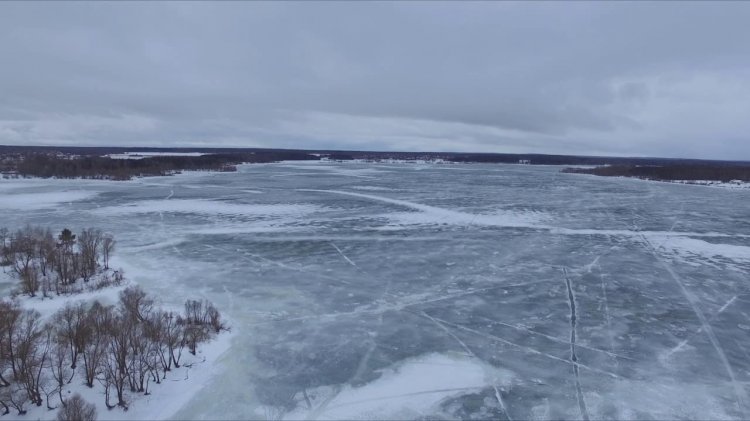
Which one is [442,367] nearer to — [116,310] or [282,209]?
[116,310]

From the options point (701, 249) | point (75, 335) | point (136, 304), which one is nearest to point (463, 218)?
point (701, 249)

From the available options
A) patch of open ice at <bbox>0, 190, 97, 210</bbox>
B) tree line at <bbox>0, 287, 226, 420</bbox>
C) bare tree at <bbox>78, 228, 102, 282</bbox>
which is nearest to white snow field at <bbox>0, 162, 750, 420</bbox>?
tree line at <bbox>0, 287, 226, 420</bbox>

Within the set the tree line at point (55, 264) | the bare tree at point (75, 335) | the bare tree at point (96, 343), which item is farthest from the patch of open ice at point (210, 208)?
the bare tree at point (75, 335)

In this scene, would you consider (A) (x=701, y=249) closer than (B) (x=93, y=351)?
No

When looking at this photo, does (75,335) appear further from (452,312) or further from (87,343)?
(452,312)

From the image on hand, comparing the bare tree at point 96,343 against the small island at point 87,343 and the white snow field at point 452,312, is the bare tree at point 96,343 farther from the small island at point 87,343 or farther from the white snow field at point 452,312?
the white snow field at point 452,312

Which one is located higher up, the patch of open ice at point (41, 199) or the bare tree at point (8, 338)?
the patch of open ice at point (41, 199)

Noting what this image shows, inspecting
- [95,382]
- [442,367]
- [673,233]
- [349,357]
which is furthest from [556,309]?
[673,233]
